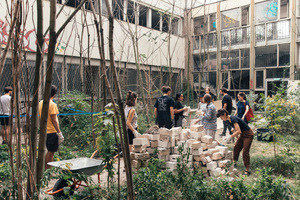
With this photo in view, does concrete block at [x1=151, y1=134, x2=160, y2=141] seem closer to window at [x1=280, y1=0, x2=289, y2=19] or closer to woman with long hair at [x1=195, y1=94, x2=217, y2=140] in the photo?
woman with long hair at [x1=195, y1=94, x2=217, y2=140]

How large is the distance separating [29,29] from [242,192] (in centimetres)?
919

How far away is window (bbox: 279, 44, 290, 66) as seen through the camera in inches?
574

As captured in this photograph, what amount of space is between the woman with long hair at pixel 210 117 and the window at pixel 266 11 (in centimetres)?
1114

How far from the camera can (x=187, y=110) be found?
25.7ft

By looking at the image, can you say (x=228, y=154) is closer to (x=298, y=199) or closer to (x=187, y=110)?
(x=298, y=199)

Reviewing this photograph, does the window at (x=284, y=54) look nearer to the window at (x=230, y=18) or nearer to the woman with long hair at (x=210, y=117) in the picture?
the window at (x=230, y=18)

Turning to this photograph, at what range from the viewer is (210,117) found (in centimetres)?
646

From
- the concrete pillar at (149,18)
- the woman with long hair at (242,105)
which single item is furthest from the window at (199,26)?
the woman with long hair at (242,105)

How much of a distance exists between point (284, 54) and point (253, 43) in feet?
6.15

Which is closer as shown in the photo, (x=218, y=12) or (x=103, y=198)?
(x=103, y=198)

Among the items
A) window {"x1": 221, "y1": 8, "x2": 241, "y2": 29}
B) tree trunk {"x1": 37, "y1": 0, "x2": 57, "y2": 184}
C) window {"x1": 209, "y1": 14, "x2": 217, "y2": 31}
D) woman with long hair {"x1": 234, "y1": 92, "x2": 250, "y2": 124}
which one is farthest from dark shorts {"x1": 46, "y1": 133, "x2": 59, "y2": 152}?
window {"x1": 209, "y1": 14, "x2": 217, "y2": 31}

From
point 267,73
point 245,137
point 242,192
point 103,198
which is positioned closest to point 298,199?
point 242,192

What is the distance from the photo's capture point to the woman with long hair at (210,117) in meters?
6.44

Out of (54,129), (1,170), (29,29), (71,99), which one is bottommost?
(1,170)
